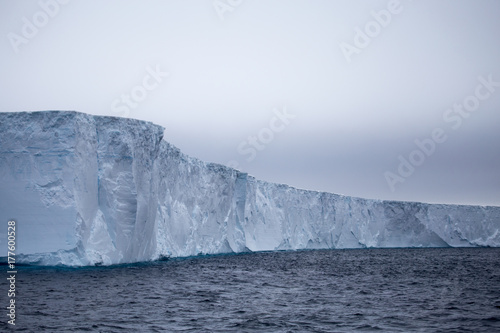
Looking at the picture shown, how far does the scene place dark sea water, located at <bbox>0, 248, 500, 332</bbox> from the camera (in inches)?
413

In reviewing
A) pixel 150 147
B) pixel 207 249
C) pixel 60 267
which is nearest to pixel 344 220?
pixel 207 249

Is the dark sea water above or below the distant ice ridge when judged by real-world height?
below

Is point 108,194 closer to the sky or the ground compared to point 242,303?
closer to the sky

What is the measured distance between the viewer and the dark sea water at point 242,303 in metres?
10.5

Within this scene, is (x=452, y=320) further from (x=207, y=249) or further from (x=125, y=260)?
(x=207, y=249)

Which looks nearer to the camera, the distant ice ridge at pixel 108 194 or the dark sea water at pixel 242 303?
the dark sea water at pixel 242 303

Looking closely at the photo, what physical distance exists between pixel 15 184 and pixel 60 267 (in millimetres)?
3598

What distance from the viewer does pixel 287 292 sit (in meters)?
16.4

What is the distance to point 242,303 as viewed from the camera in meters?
13.7

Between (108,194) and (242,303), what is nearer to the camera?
(242,303)

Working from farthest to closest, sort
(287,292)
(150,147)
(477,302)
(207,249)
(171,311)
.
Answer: (207,249) → (150,147) → (287,292) → (477,302) → (171,311)

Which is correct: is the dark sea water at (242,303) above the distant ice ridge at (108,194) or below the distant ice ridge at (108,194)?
below

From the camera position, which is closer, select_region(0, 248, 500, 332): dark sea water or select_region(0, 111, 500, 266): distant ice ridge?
select_region(0, 248, 500, 332): dark sea water

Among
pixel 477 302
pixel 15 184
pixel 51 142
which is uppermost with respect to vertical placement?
pixel 51 142
